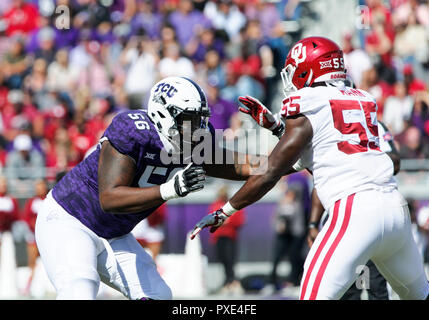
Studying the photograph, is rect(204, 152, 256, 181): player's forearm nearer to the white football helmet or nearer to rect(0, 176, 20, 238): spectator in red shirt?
the white football helmet

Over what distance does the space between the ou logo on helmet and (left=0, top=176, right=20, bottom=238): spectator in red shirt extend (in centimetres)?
614

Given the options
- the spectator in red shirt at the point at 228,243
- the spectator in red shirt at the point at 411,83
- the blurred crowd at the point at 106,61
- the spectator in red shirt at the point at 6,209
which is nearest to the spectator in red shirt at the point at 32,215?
the spectator in red shirt at the point at 6,209

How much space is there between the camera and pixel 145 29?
12.4 meters

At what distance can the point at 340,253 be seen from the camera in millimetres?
4188

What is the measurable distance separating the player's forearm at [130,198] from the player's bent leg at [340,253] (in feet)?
3.12

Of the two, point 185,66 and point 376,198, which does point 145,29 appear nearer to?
point 185,66

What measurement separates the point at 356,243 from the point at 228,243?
5.86m

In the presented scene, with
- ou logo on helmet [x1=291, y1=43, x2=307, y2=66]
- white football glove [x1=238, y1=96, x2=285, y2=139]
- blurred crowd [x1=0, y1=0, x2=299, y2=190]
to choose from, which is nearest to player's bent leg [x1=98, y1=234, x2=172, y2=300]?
white football glove [x1=238, y1=96, x2=285, y2=139]

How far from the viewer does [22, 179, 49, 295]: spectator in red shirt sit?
9.77 meters

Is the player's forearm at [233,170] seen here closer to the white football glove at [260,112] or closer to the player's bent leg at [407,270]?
the white football glove at [260,112]

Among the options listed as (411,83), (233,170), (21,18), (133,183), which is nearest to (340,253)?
(233,170)

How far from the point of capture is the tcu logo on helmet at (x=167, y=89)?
4777 mm
